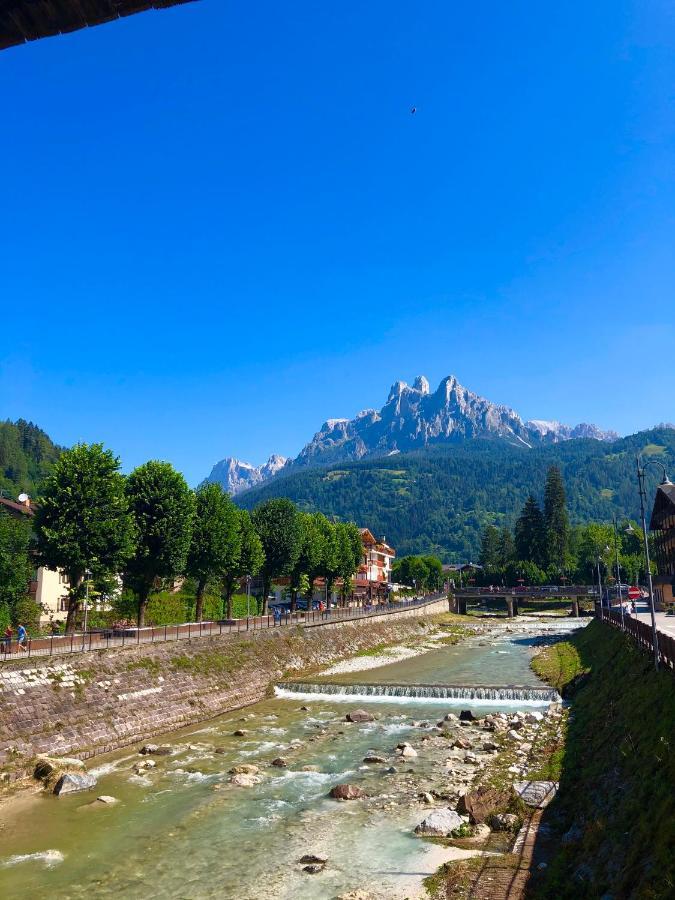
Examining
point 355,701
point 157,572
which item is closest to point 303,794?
point 355,701

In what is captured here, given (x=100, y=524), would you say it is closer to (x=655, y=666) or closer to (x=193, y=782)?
(x=193, y=782)

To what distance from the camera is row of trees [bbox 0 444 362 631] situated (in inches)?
2088

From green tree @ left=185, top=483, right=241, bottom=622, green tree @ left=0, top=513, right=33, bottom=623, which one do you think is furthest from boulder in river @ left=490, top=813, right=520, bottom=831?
green tree @ left=0, top=513, right=33, bottom=623

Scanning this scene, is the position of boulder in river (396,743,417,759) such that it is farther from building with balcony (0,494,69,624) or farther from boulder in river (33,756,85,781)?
building with balcony (0,494,69,624)

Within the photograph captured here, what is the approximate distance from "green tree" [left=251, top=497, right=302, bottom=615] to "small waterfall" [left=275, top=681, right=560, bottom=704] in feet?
100

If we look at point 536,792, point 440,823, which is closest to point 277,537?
point 536,792

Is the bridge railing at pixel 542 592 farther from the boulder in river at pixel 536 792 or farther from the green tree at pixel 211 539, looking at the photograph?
the boulder in river at pixel 536 792

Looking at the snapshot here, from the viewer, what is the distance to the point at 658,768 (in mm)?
20359

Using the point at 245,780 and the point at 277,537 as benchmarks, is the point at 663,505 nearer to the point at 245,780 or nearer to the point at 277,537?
the point at 277,537

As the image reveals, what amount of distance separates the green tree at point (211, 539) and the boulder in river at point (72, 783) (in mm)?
36983

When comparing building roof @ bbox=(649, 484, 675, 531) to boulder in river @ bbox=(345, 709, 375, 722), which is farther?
building roof @ bbox=(649, 484, 675, 531)

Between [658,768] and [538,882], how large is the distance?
17.6 ft

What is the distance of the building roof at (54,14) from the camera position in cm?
590

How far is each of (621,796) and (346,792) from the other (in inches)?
529
